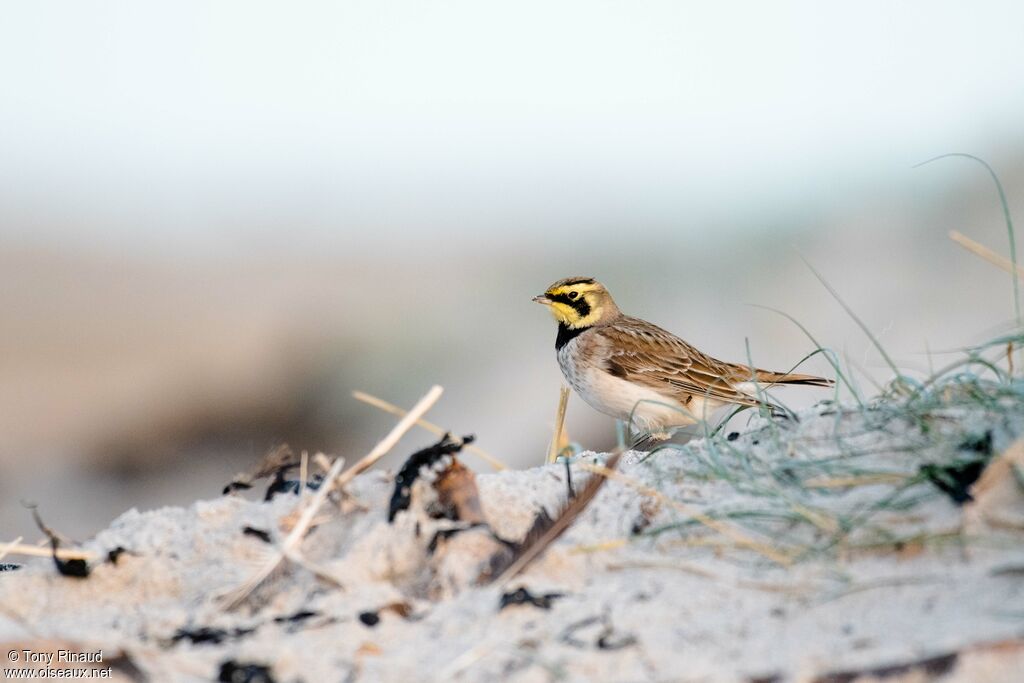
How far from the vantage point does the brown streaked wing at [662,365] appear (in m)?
7.38

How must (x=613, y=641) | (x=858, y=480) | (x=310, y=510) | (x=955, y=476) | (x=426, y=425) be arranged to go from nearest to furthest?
1. (x=613, y=641)
2. (x=955, y=476)
3. (x=858, y=480)
4. (x=310, y=510)
5. (x=426, y=425)

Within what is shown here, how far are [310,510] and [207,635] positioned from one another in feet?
1.60

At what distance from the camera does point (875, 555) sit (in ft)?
9.36

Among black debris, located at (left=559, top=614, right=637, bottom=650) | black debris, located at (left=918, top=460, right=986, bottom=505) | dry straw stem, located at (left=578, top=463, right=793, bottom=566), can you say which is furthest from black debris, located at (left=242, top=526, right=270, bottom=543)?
black debris, located at (left=918, top=460, right=986, bottom=505)

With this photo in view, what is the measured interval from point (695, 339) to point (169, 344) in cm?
508

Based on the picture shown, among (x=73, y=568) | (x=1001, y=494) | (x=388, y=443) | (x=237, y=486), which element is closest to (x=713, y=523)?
(x=1001, y=494)

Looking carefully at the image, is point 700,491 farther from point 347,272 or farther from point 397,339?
point 347,272

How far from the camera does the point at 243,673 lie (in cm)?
271

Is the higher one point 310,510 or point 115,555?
point 310,510

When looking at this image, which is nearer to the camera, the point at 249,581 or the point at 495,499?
the point at 249,581

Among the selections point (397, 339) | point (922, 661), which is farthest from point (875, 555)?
point (397, 339)

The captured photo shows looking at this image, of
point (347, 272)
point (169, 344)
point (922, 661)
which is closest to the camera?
point (922, 661)

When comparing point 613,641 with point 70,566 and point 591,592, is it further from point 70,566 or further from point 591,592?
point 70,566

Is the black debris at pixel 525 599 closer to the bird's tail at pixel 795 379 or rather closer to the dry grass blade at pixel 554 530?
the dry grass blade at pixel 554 530
